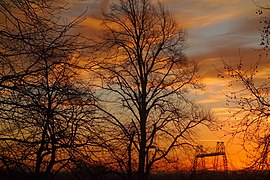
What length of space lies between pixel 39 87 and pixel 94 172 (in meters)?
1.61

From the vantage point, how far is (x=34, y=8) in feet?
18.5

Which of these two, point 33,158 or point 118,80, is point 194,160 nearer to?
point 118,80

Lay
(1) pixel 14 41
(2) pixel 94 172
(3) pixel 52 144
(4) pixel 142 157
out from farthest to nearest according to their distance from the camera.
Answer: (4) pixel 142 157 < (2) pixel 94 172 < (3) pixel 52 144 < (1) pixel 14 41

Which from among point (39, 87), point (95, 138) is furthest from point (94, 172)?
point (39, 87)

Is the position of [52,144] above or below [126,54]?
below

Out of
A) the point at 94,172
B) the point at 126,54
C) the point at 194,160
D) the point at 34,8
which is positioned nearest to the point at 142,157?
the point at 194,160

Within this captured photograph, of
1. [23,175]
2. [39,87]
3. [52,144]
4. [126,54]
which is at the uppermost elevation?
[126,54]

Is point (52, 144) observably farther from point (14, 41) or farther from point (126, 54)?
point (126, 54)

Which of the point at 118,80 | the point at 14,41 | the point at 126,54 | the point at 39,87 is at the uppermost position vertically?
the point at 126,54

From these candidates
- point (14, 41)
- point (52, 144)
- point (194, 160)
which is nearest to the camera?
point (14, 41)

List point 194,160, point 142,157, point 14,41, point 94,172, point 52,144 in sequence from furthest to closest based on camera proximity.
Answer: point 194,160, point 142,157, point 94,172, point 52,144, point 14,41

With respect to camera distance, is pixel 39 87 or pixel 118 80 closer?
pixel 39 87

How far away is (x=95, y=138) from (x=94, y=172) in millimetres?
620

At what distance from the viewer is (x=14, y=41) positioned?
550 centimetres
